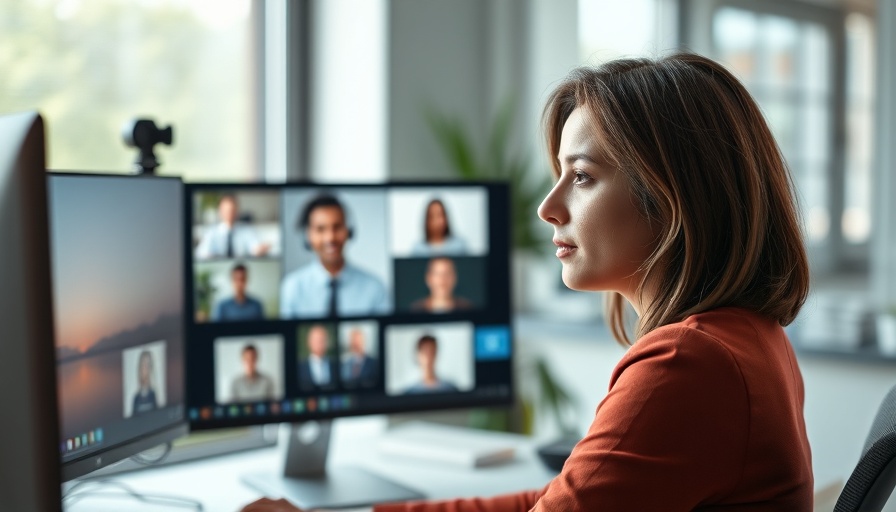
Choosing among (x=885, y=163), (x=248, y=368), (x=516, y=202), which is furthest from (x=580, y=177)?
(x=885, y=163)

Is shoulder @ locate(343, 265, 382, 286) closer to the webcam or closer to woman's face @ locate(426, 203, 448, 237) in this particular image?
woman's face @ locate(426, 203, 448, 237)

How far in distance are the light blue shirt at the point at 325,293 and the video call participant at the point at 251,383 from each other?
87mm

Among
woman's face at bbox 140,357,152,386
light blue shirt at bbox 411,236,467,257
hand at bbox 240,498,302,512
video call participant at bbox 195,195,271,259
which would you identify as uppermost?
video call participant at bbox 195,195,271,259

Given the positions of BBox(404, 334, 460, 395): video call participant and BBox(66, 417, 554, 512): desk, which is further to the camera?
BBox(404, 334, 460, 395): video call participant

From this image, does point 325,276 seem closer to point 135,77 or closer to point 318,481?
point 318,481

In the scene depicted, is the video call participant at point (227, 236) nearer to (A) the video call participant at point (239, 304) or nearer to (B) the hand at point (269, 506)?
(A) the video call participant at point (239, 304)

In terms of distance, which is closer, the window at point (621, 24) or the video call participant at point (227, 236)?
the video call participant at point (227, 236)

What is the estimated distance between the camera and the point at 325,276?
5.60 feet

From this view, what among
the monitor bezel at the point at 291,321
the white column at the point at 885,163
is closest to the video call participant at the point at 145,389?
the monitor bezel at the point at 291,321

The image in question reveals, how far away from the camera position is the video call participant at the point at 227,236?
5.37 ft

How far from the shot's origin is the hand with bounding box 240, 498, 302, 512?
119 cm

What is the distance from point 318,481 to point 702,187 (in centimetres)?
97

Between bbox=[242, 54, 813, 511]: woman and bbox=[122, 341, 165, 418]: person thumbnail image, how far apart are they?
629mm

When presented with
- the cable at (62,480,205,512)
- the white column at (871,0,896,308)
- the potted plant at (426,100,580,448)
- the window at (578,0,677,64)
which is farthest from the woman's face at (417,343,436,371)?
the window at (578,0,677,64)
